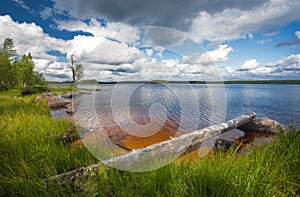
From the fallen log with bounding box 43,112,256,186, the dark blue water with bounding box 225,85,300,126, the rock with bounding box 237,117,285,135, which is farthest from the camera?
the dark blue water with bounding box 225,85,300,126

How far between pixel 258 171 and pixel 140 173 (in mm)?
1801

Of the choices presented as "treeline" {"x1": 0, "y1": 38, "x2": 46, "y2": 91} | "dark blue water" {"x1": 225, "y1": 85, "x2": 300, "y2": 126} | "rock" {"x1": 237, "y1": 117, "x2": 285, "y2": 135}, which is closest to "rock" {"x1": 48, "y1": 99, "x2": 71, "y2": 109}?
"dark blue water" {"x1": 225, "y1": 85, "x2": 300, "y2": 126}

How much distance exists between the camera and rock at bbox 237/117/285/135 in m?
8.08

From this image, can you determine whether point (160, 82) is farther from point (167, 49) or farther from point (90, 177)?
point (90, 177)

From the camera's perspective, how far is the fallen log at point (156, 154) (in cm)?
273

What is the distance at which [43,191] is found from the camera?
7.07ft

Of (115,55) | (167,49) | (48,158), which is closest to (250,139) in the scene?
(167,49)

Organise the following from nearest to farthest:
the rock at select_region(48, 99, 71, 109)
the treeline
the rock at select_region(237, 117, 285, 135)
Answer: the rock at select_region(237, 117, 285, 135)
the rock at select_region(48, 99, 71, 109)
the treeline

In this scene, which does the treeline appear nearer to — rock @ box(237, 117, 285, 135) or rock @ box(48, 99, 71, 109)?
rock @ box(48, 99, 71, 109)

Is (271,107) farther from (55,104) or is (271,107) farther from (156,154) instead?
(55,104)

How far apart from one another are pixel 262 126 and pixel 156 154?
7302 mm

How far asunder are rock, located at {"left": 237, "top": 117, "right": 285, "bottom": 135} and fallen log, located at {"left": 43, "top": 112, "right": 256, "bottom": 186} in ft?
2.91

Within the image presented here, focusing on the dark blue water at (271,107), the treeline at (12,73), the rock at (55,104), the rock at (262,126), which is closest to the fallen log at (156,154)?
the rock at (262,126)

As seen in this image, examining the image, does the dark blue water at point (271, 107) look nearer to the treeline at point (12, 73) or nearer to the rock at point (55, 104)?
the rock at point (55, 104)
